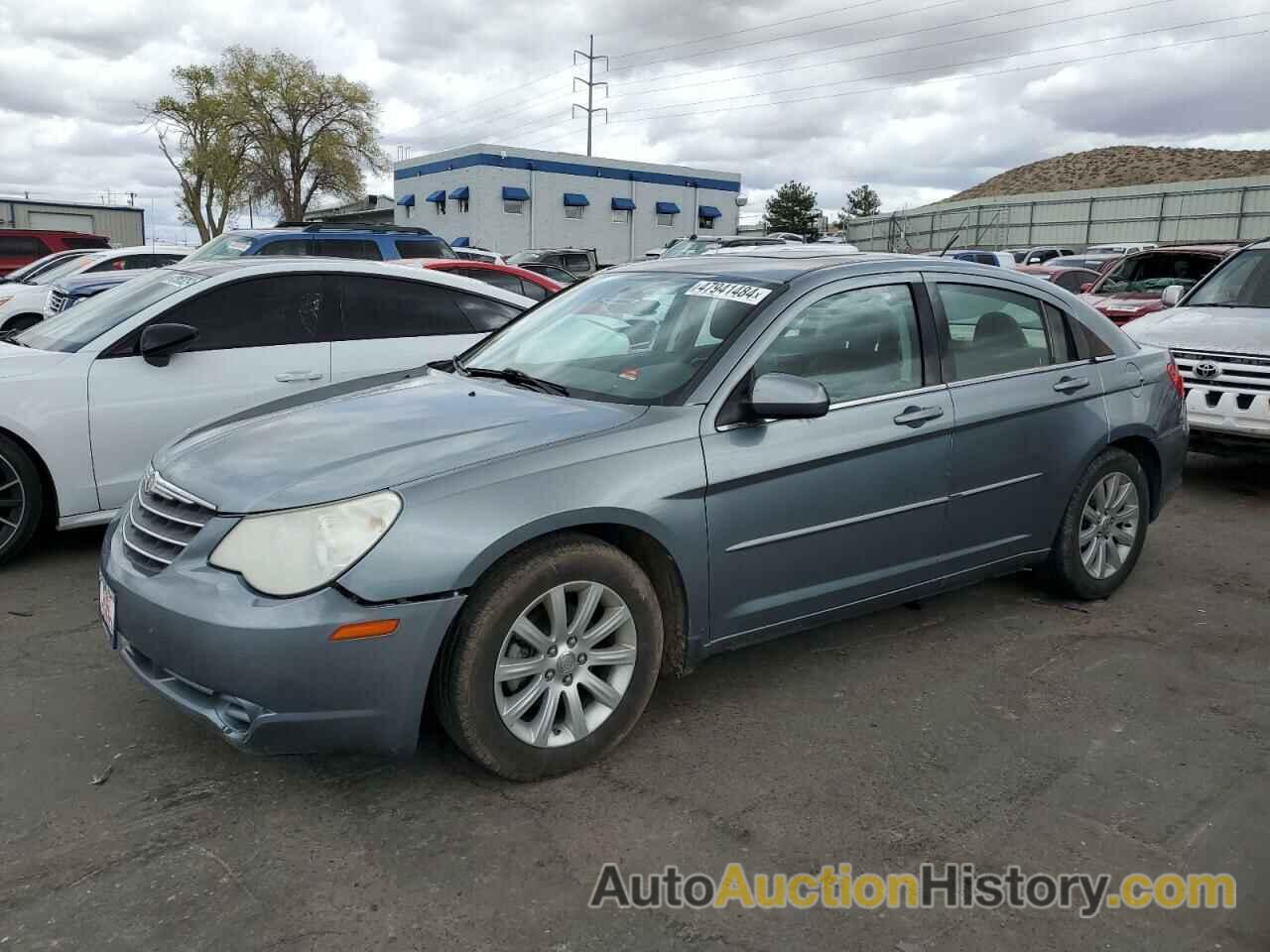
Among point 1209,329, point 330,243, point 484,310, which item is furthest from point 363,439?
point 330,243

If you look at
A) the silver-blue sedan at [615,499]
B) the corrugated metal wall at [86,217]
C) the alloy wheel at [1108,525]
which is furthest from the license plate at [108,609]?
the corrugated metal wall at [86,217]

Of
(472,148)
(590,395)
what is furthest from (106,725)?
(472,148)

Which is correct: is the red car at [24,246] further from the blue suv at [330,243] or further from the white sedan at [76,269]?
the blue suv at [330,243]

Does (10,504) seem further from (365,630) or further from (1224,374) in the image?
(1224,374)

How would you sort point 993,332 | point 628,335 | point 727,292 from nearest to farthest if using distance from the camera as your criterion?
point 727,292 < point 628,335 < point 993,332

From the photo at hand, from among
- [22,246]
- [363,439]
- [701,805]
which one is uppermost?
[22,246]

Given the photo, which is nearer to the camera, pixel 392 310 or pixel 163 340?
pixel 163 340

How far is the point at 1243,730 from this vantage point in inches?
145

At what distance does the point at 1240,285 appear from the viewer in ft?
26.8

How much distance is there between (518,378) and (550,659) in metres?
1.29

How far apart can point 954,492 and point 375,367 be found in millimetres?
3436

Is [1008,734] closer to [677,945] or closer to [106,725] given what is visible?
[677,945]

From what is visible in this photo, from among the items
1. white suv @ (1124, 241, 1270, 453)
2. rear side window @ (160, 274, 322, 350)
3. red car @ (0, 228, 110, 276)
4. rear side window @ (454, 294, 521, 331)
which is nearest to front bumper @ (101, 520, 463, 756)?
rear side window @ (160, 274, 322, 350)

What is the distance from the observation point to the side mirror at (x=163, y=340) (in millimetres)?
5262
